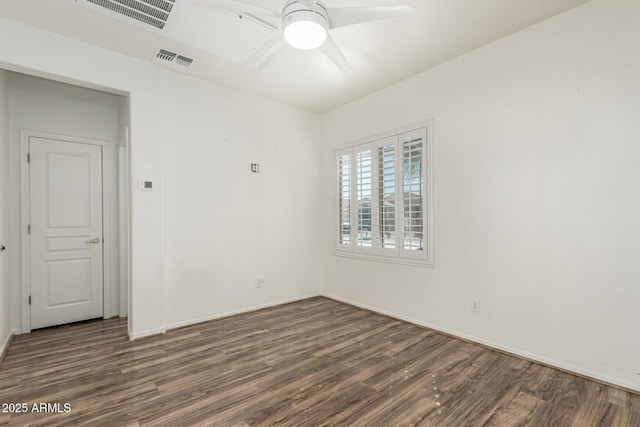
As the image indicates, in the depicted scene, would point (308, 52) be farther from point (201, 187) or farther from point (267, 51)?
point (201, 187)

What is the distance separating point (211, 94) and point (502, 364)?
13.5ft

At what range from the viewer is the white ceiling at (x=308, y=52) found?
2430mm

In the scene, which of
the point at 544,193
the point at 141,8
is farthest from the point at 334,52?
the point at 544,193

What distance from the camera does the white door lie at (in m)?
3.48

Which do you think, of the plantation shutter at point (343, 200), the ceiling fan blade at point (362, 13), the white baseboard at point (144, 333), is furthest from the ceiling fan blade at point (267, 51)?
the white baseboard at point (144, 333)

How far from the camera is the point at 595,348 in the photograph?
2.35 metres

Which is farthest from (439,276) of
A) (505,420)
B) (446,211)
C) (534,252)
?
(505,420)

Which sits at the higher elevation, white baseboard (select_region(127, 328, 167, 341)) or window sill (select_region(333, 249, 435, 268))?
window sill (select_region(333, 249, 435, 268))

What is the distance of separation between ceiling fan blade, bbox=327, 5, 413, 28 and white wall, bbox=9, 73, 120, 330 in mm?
3347

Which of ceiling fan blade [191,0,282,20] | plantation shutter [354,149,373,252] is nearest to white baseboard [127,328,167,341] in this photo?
plantation shutter [354,149,373,252]

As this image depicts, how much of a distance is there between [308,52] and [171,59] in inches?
56.7

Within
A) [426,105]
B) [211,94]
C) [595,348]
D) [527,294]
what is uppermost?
[211,94]

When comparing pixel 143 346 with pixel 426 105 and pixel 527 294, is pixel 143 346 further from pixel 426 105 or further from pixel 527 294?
pixel 426 105

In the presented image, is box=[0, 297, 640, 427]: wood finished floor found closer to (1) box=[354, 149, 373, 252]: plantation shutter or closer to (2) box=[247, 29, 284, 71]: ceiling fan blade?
(1) box=[354, 149, 373, 252]: plantation shutter
